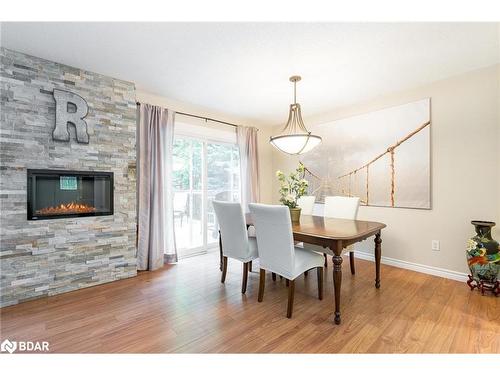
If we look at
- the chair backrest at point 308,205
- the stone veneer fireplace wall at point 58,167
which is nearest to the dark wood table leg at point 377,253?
the chair backrest at point 308,205

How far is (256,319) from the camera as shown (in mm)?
1936

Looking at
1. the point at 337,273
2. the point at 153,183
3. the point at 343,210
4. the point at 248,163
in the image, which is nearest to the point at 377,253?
the point at 343,210

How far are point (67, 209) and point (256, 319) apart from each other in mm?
2226

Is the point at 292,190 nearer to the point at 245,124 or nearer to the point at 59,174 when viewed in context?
the point at 245,124

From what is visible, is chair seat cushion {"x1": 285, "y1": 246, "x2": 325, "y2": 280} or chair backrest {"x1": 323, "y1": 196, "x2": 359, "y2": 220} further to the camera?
chair backrest {"x1": 323, "y1": 196, "x2": 359, "y2": 220}

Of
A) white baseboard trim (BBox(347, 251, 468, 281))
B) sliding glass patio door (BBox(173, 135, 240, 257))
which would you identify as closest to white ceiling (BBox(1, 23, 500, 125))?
sliding glass patio door (BBox(173, 135, 240, 257))

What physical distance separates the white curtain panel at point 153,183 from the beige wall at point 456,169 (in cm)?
311

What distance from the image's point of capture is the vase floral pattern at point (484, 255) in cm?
228

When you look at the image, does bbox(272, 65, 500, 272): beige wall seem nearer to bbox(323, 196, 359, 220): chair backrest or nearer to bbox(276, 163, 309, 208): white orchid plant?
bbox(323, 196, 359, 220): chair backrest

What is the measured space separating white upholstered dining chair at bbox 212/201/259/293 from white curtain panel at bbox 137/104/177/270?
1067mm

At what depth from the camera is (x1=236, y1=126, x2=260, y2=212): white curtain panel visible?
14.0 feet

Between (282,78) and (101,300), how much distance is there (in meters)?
3.00
